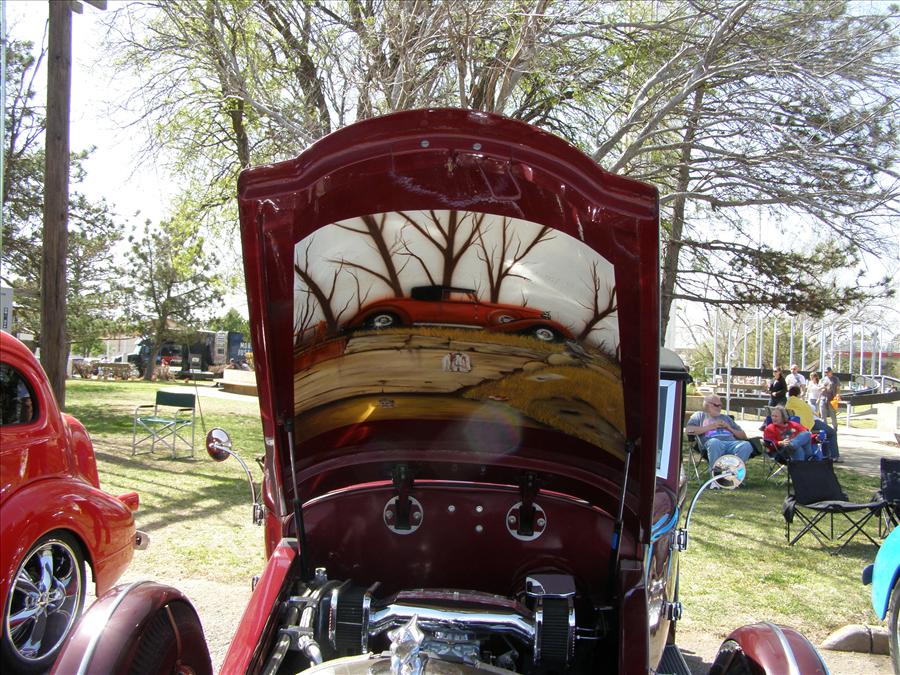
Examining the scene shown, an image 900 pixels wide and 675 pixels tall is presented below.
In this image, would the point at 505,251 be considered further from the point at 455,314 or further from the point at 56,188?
the point at 56,188

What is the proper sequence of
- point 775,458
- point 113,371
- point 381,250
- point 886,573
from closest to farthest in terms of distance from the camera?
point 381,250 < point 886,573 < point 775,458 < point 113,371

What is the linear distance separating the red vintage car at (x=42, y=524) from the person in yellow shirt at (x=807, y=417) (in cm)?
1101

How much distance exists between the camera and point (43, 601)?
435cm

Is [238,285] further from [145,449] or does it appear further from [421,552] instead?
[421,552]

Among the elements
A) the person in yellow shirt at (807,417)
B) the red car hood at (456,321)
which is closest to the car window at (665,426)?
the red car hood at (456,321)

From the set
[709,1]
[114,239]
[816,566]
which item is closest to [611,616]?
[816,566]

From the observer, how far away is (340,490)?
11.0ft

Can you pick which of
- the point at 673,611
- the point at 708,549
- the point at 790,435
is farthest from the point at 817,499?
the point at 673,611

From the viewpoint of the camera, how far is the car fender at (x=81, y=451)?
4969 mm

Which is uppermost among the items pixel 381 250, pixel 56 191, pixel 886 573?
pixel 56 191

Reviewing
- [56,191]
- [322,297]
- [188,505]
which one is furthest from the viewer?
[56,191]

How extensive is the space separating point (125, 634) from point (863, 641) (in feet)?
16.3

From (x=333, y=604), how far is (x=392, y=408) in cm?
83

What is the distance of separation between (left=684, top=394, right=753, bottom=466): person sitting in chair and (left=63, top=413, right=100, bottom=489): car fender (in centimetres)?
785
